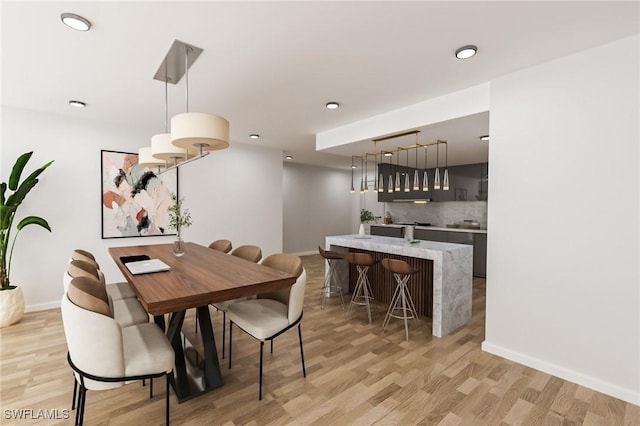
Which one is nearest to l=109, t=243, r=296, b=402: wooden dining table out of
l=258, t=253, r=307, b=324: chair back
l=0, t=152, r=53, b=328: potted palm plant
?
l=258, t=253, r=307, b=324: chair back

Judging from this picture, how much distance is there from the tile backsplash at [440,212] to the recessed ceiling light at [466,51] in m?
4.87

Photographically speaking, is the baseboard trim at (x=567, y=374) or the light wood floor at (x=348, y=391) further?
the baseboard trim at (x=567, y=374)

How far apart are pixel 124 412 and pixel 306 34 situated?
2826 millimetres

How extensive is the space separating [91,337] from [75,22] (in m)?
1.97

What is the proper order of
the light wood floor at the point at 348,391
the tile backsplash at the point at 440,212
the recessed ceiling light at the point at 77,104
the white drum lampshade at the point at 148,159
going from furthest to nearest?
the tile backsplash at the point at 440,212 < the recessed ceiling light at the point at 77,104 < the white drum lampshade at the point at 148,159 < the light wood floor at the point at 348,391

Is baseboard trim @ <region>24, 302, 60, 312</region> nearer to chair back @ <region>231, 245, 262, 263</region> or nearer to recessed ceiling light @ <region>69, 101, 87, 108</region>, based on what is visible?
recessed ceiling light @ <region>69, 101, 87, 108</region>

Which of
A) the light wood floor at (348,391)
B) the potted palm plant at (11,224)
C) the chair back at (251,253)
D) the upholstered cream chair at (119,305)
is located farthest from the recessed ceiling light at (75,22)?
the light wood floor at (348,391)

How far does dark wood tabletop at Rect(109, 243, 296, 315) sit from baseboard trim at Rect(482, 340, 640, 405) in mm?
2137

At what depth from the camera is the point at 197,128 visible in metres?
2.10

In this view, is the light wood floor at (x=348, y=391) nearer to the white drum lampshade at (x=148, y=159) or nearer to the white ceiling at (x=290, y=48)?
the white drum lampshade at (x=148, y=159)

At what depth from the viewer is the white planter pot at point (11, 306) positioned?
3.45m

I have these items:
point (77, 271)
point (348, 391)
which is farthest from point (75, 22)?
point (348, 391)

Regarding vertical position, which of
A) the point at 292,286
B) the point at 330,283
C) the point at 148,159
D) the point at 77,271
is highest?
the point at 148,159

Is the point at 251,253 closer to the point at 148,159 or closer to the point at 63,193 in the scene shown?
the point at 148,159
